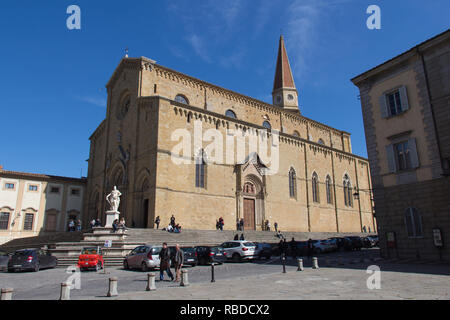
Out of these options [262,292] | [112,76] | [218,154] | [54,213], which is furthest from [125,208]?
[262,292]

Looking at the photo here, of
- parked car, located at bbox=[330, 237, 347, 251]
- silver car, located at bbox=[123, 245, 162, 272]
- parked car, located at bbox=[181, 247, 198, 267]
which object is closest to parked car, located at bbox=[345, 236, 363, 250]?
parked car, located at bbox=[330, 237, 347, 251]

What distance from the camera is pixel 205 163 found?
96.9ft

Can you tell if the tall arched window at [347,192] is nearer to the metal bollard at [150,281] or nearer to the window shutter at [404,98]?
the window shutter at [404,98]

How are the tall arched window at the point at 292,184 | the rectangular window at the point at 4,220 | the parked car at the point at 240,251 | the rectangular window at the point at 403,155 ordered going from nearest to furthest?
the rectangular window at the point at 403,155, the parked car at the point at 240,251, the rectangular window at the point at 4,220, the tall arched window at the point at 292,184

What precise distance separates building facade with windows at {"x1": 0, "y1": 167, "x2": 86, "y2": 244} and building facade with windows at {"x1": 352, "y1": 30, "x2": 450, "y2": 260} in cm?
3181

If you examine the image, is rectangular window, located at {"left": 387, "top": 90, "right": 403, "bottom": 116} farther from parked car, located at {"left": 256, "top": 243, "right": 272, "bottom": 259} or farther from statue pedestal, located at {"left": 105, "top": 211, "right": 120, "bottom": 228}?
statue pedestal, located at {"left": 105, "top": 211, "right": 120, "bottom": 228}

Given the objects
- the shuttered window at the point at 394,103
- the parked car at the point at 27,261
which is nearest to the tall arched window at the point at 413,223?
the shuttered window at the point at 394,103

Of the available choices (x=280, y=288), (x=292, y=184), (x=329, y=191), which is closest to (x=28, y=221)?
(x=292, y=184)

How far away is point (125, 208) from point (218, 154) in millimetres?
9585

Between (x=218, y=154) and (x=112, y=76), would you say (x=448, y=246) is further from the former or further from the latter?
(x=112, y=76)

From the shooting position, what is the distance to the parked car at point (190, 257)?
54.0 feet

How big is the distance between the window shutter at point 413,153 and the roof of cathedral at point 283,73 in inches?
1264

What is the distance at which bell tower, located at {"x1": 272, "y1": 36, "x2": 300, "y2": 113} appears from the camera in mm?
46781

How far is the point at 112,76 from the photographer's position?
3631cm
